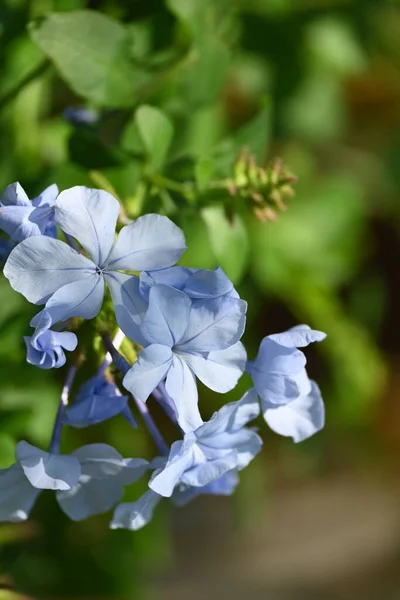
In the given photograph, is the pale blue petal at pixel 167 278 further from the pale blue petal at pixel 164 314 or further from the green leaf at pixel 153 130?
the green leaf at pixel 153 130

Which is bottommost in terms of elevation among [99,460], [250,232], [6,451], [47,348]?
[250,232]

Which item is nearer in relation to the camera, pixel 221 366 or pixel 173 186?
pixel 221 366

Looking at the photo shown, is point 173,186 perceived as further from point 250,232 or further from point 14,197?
point 250,232

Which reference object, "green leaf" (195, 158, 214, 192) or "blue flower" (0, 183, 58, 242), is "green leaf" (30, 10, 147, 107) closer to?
"green leaf" (195, 158, 214, 192)

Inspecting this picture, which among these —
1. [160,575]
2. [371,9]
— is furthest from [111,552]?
[371,9]

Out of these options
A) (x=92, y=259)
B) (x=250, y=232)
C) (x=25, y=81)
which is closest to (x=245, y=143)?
(x=25, y=81)

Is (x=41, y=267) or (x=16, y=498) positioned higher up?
(x=41, y=267)
